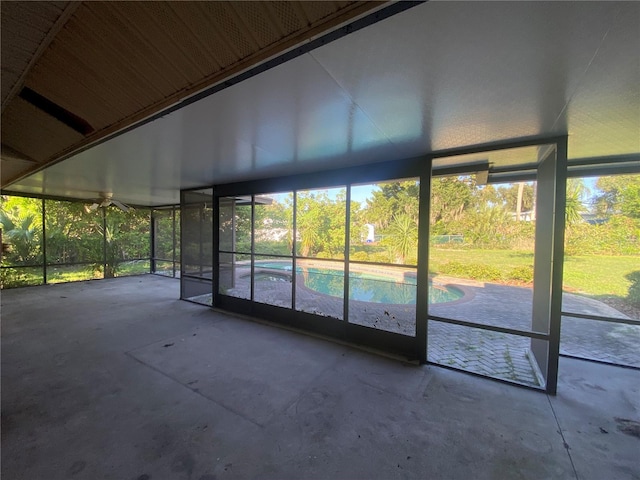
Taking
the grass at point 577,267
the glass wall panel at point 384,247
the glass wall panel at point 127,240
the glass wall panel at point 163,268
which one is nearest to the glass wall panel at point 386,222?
the glass wall panel at point 384,247

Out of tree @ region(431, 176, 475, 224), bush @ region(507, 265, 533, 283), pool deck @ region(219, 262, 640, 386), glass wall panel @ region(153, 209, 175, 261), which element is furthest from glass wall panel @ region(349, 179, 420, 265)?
glass wall panel @ region(153, 209, 175, 261)

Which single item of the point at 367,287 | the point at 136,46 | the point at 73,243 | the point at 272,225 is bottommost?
the point at 367,287

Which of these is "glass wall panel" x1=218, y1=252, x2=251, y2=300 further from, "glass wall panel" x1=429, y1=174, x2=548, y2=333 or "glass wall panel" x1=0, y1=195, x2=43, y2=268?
"glass wall panel" x1=0, y1=195, x2=43, y2=268

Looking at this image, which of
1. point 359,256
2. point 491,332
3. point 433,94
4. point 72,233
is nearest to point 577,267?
point 491,332

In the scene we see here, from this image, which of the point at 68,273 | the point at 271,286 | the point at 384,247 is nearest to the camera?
the point at 384,247

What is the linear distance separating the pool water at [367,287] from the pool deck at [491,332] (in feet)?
1.22

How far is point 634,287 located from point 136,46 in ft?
23.2

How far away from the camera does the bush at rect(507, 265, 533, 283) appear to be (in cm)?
710

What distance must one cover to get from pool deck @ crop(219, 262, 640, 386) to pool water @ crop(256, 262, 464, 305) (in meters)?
0.37

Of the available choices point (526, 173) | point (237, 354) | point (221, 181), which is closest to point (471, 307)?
point (526, 173)

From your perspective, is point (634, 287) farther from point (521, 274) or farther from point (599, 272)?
point (521, 274)

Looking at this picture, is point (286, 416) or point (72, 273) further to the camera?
point (72, 273)

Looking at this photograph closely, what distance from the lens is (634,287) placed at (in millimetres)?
4188

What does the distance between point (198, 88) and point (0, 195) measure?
9661 millimetres
